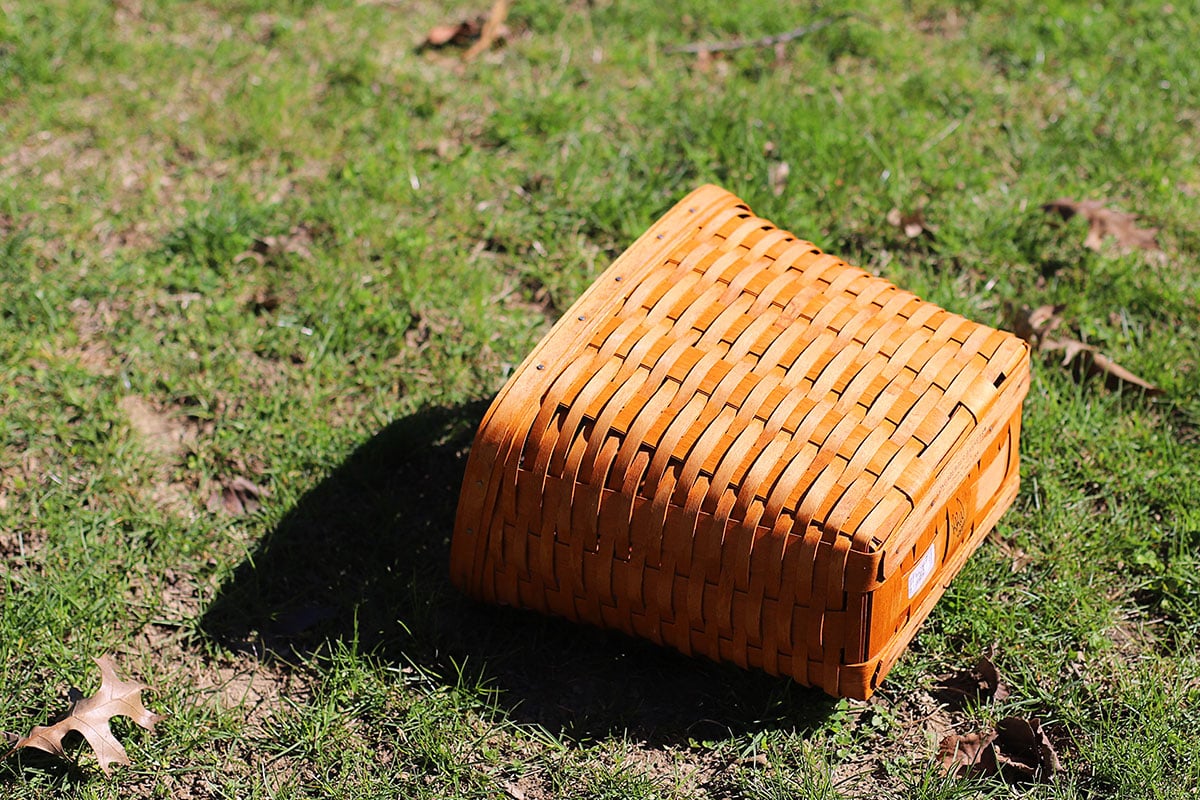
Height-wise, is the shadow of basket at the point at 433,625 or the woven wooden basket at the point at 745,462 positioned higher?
the woven wooden basket at the point at 745,462

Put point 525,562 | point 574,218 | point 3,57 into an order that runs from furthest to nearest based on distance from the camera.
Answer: point 3,57
point 574,218
point 525,562

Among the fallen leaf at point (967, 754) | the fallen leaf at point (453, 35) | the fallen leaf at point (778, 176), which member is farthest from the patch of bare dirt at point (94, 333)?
the fallen leaf at point (967, 754)

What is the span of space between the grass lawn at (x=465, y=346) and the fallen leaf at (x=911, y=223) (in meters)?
0.02

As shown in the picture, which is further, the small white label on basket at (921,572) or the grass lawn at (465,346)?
the grass lawn at (465,346)

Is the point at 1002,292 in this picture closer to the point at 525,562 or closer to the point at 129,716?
the point at 525,562

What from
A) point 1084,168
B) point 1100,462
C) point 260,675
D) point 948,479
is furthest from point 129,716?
point 1084,168

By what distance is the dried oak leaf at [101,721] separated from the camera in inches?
107

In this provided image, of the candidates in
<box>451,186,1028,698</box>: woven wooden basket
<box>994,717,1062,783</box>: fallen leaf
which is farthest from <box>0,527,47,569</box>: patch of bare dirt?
<box>994,717,1062,783</box>: fallen leaf

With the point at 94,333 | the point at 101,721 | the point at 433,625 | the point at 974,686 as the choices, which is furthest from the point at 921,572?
the point at 94,333

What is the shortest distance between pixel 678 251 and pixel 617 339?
304 millimetres

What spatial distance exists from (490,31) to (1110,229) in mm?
2269

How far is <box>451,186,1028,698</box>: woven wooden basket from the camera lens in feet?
8.16

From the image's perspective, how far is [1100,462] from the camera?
130 inches

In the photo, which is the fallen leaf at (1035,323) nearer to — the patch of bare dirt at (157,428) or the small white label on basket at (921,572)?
the small white label on basket at (921,572)
